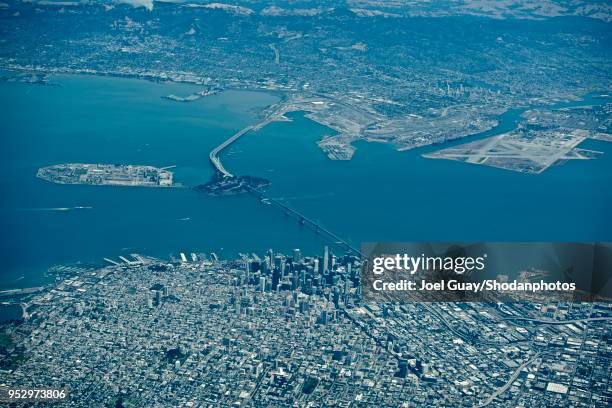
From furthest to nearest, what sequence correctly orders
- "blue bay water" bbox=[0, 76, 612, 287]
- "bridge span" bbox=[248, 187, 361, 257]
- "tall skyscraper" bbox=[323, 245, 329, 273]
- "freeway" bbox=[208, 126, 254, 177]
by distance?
"freeway" bbox=[208, 126, 254, 177]
"blue bay water" bbox=[0, 76, 612, 287]
"bridge span" bbox=[248, 187, 361, 257]
"tall skyscraper" bbox=[323, 245, 329, 273]

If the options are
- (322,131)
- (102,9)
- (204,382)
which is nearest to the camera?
(204,382)

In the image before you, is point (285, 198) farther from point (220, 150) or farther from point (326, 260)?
point (326, 260)

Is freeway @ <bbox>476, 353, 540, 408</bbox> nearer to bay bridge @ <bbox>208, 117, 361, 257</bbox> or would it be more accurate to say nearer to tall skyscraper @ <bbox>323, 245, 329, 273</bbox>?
tall skyscraper @ <bbox>323, 245, 329, 273</bbox>

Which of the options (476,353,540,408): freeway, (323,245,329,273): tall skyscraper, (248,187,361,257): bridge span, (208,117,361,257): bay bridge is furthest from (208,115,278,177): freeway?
(476,353,540,408): freeway

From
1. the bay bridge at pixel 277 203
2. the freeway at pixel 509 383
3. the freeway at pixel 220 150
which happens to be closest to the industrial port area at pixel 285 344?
the freeway at pixel 509 383

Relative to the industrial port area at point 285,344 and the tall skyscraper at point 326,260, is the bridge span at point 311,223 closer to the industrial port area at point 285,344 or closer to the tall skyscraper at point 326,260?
the tall skyscraper at point 326,260

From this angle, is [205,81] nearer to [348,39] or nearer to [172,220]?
[348,39]

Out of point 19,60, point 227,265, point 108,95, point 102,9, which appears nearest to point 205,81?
point 108,95

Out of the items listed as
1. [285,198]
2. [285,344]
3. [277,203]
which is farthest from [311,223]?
[285,344]
